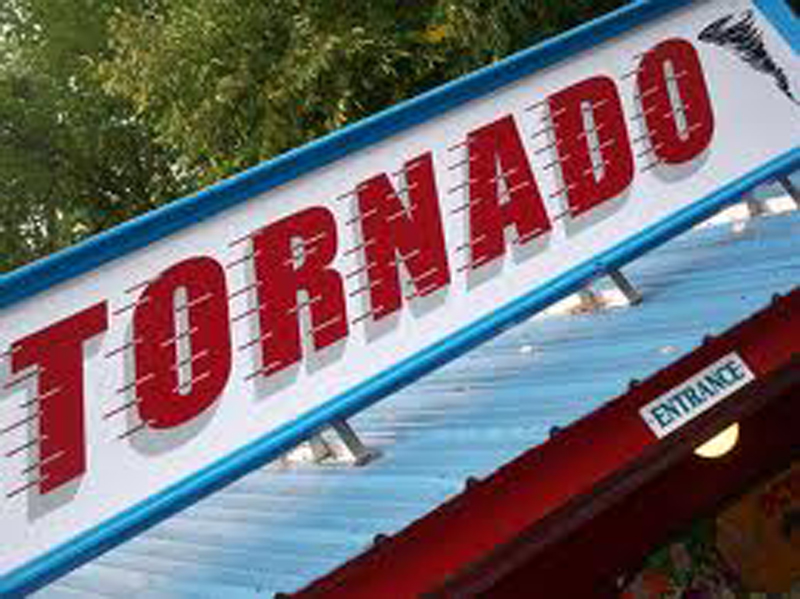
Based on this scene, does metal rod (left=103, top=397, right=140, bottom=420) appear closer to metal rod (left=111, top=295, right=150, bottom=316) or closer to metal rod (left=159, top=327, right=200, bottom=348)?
metal rod (left=159, top=327, right=200, bottom=348)

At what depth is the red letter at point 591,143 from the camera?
5527mm

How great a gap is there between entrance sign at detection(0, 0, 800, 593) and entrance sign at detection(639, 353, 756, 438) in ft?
0.19

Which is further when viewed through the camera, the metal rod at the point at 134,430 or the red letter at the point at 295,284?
the red letter at the point at 295,284

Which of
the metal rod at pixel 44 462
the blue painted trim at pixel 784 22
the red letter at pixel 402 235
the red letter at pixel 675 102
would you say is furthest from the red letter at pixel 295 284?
the blue painted trim at pixel 784 22

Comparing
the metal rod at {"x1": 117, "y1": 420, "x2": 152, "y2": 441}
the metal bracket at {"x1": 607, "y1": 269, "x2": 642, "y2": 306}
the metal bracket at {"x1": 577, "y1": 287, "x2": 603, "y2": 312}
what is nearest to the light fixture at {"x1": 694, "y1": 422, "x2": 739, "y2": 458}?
the metal bracket at {"x1": 607, "y1": 269, "x2": 642, "y2": 306}

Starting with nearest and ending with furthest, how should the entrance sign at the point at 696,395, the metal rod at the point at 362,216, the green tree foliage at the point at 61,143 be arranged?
1. the entrance sign at the point at 696,395
2. the metal rod at the point at 362,216
3. the green tree foliage at the point at 61,143

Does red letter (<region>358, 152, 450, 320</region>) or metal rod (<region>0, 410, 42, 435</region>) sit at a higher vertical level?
red letter (<region>358, 152, 450, 320</region>)

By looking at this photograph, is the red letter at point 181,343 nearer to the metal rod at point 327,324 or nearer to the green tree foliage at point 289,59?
the metal rod at point 327,324

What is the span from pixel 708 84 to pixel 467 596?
3.34m

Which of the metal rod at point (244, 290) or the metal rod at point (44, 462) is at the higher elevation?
the metal rod at point (244, 290)

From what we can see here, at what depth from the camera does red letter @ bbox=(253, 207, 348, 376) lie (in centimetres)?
461

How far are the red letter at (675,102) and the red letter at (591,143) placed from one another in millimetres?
217

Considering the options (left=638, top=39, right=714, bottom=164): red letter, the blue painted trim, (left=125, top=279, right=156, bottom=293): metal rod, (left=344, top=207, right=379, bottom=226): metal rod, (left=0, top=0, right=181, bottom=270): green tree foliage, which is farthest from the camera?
(left=0, top=0, right=181, bottom=270): green tree foliage

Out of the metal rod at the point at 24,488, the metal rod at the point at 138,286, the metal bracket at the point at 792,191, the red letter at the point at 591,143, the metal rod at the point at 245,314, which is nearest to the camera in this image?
the metal rod at the point at 24,488
